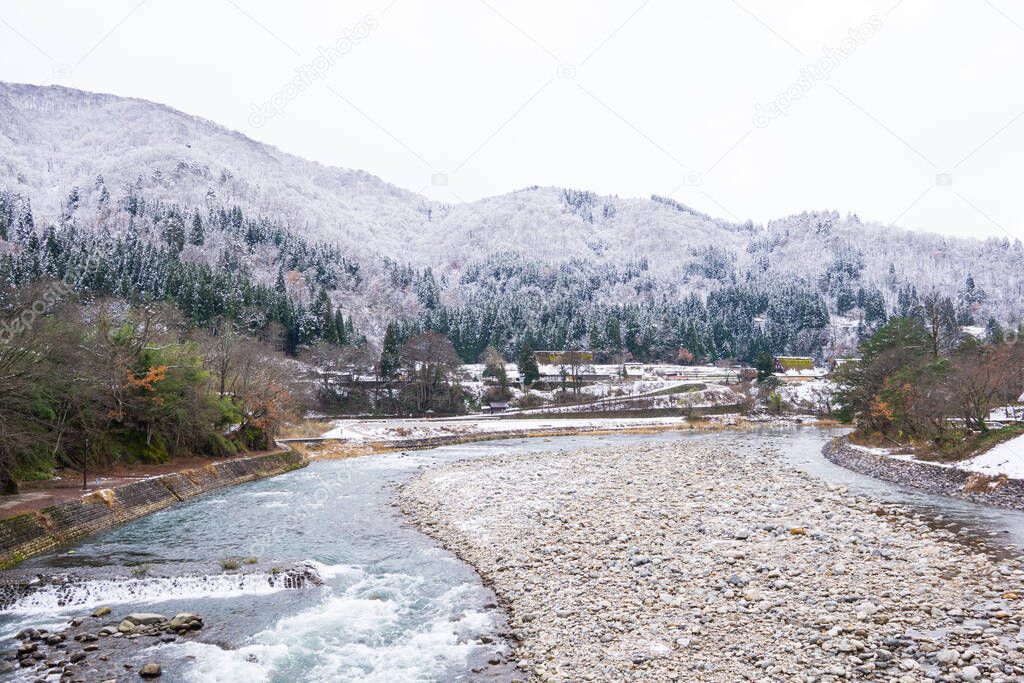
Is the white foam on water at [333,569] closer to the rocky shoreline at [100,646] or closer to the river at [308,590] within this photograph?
the river at [308,590]

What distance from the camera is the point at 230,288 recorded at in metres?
102

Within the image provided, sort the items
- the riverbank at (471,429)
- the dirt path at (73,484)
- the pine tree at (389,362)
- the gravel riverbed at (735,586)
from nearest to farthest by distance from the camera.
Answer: the gravel riverbed at (735,586) → the dirt path at (73,484) → the riverbank at (471,429) → the pine tree at (389,362)

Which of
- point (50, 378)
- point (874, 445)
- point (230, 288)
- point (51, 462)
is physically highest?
point (230, 288)

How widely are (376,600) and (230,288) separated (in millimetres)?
101179

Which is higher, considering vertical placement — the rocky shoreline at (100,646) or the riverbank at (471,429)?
the rocky shoreline at (100,646)

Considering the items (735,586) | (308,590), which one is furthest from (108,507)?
(735,586)

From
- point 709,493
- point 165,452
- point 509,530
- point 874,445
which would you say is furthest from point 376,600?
point 874,445

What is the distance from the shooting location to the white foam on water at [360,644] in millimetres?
9852

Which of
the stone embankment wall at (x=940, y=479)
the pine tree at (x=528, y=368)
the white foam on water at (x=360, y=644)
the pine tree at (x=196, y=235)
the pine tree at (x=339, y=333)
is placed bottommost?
the stone embankment wall at (x=940, y=479)

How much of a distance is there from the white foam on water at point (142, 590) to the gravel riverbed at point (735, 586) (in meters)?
5.31

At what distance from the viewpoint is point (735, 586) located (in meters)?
11.9

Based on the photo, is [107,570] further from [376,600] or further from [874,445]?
[874,445]

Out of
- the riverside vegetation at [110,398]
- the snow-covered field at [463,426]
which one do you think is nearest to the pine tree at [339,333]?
the snow-covered field at [463,426]

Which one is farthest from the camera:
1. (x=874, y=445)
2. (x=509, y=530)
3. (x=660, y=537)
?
(x=874, y=445)
